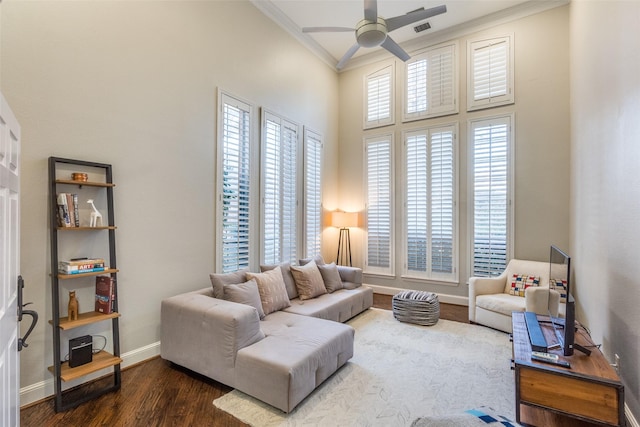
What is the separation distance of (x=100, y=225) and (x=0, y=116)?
5.32 feet

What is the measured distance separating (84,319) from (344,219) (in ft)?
13.4

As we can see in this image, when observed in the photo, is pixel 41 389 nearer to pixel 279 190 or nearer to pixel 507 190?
pixel 279 190

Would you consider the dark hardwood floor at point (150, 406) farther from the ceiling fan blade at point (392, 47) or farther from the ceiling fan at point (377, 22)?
the ceiling fan blade at point (392, 47)

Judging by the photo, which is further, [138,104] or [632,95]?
[138,104]

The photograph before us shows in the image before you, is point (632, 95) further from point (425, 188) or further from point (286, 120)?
point (286, 120)

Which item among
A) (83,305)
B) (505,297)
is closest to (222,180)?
(83,305)

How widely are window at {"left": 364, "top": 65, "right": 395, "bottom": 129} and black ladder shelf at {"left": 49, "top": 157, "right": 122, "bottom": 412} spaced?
4.52m

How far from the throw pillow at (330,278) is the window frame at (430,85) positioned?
3028 millimetres

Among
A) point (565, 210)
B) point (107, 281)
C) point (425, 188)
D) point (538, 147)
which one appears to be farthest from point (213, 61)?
point (565, 210)

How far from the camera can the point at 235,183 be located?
3.93 meters

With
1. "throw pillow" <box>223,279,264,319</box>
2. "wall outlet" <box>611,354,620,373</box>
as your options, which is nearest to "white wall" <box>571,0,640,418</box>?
"wall outlet" <box>611,354,620,373</box>

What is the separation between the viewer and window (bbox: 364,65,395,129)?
18.6 feet

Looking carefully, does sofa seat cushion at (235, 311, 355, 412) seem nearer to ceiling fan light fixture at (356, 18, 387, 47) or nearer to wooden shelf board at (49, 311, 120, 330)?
wooden shelf board at (49, 311, 120, 330)

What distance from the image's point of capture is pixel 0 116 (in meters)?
1.18
